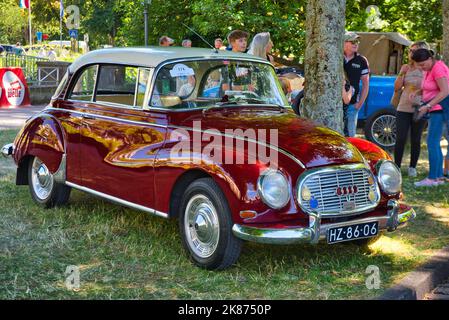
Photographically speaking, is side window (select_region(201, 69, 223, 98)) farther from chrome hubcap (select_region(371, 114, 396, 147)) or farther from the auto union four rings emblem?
chrome hubcap (select_region(371, 114, 396, 147))

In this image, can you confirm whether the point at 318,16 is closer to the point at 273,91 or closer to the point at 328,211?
the point at 273,91

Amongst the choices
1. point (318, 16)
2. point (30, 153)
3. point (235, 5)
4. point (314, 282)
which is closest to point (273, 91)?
point (318, 16)

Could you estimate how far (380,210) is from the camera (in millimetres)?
5406

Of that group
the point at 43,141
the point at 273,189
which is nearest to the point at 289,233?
the point at 273,189

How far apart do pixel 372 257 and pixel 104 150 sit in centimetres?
261

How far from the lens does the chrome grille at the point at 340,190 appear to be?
499 cm

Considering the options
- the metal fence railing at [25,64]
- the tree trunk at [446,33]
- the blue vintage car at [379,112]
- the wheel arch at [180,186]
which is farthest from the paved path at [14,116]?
the tree trunk at [446,33]

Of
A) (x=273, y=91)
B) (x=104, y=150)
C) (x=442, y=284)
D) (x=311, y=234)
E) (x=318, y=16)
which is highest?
(x=318, y=16)

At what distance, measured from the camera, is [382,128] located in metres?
12.2

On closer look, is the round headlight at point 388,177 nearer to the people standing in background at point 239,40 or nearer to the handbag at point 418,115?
the handbag at point 418,115

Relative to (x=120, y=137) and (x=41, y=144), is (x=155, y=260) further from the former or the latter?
(x=41, y=144)

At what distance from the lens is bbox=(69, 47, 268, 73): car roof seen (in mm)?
6109

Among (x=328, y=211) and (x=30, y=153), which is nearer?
(x=328, y=211)
